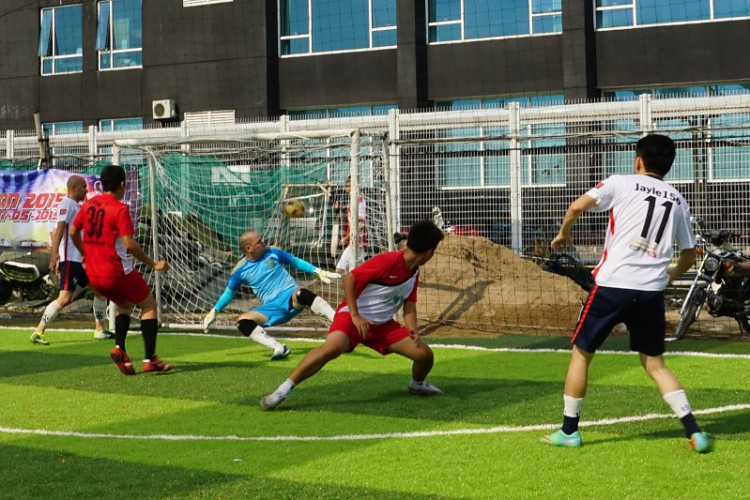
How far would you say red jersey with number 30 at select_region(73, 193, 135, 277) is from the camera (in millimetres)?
10734

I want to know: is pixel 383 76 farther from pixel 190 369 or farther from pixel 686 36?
pixel 190 369

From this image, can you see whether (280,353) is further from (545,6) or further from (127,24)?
(127,24)

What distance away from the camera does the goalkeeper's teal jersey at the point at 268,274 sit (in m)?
12.3

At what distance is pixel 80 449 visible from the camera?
735 centimetres

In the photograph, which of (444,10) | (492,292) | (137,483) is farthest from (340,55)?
(137,483)

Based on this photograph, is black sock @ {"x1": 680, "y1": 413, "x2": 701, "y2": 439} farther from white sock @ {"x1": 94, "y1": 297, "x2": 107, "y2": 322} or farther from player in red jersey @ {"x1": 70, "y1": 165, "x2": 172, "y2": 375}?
white sock @ {"x1": 94, "y1": 297, "x2": 107, "y2": 322}

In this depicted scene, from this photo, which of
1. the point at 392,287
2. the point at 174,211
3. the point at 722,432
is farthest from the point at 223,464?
the point at 174,211

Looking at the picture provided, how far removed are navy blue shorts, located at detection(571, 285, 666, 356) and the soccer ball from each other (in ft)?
30.4

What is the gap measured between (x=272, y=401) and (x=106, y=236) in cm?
309

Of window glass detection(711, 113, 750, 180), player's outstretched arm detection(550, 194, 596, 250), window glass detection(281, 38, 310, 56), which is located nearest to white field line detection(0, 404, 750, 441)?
player's outstretched arm detection(550, 194, 596, 250)

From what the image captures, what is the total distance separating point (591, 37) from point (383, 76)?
242 inches

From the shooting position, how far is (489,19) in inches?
1232

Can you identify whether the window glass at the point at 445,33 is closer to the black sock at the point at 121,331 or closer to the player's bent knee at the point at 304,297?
the player's bent knee at the point at 304,297

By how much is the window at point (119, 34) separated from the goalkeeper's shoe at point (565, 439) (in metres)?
31.3
